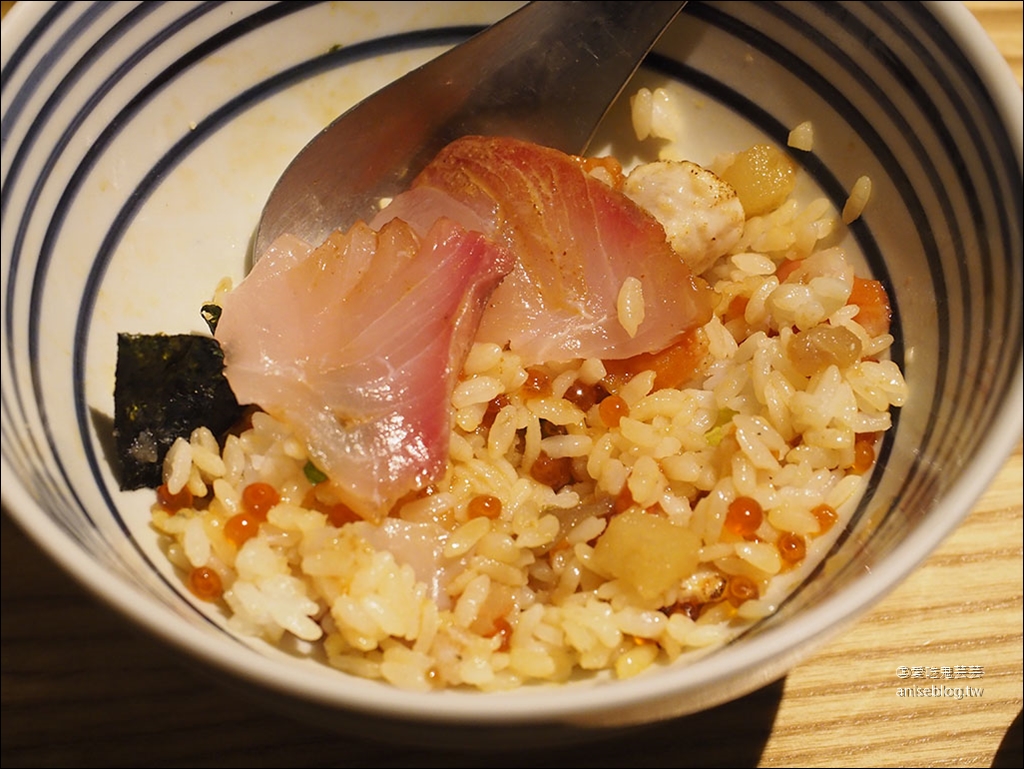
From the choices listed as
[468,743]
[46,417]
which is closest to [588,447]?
[468,743]

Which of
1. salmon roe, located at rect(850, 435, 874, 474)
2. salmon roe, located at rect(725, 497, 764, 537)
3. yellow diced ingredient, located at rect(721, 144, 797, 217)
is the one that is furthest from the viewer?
yellow diced ingredient, located at rect(721, 144, 797, 217)

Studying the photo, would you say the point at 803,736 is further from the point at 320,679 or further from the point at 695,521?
the point at 320,679

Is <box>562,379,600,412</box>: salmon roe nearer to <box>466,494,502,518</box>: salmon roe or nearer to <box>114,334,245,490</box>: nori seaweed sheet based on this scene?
<box>466,494,502,518</box>: salmon roe

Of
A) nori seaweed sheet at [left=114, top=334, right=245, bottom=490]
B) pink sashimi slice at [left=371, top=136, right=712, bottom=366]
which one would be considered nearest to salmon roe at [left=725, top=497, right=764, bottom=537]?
pink sashimi slice at [left=371, top=136, right=712, bottom=366]

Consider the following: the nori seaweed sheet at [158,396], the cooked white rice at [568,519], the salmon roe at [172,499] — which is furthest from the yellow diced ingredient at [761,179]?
the salmon roe at [172,499]

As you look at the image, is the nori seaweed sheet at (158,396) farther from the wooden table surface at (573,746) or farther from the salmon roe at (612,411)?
the salmon roe at (612,411)
